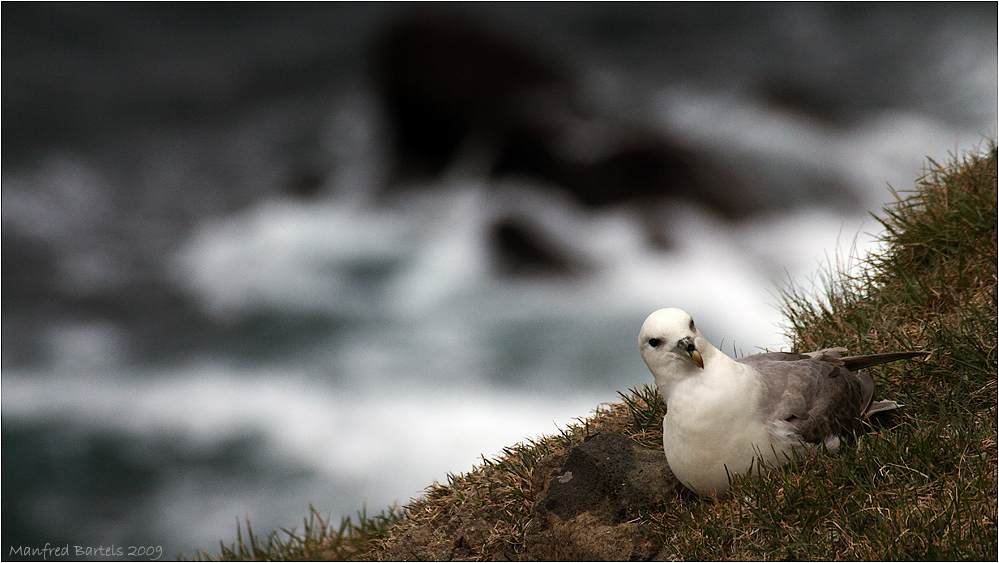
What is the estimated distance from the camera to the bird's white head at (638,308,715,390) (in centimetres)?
469

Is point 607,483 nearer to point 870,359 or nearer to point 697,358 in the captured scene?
point 697,358

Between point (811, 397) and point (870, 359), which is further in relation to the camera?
point (870, 359)

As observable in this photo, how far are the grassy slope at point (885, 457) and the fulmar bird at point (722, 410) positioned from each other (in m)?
0.14

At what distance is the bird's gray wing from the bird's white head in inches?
18.7

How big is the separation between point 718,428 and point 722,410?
0.11 m

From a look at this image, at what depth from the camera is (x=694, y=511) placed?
4930mm

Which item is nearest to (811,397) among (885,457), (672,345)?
(885,457)

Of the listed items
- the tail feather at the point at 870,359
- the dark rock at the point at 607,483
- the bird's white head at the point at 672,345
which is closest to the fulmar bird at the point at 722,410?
the bird's white head at the point at 672,345

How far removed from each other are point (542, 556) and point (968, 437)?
266cm

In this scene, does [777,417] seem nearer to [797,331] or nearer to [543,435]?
[543,435]

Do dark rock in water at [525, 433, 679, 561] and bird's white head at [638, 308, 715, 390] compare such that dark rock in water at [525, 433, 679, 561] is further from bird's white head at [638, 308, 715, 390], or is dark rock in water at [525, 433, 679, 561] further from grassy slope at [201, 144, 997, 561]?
bird's white head at [638, 308, 715, 390]

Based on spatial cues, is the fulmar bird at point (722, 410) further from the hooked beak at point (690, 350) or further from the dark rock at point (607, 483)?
the dark rock at point (607, 483)

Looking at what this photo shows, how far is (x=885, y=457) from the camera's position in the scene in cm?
477

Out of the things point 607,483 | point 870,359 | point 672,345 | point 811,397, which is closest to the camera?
point 672,345
